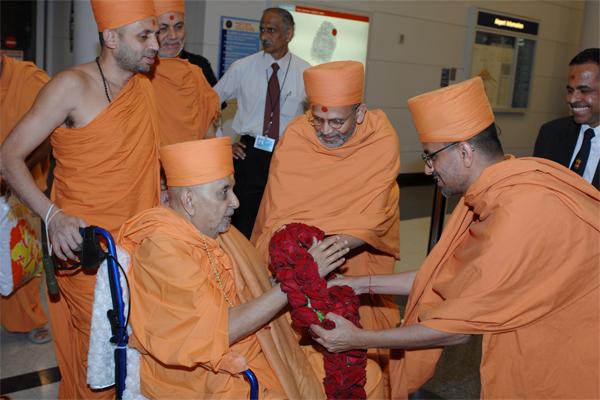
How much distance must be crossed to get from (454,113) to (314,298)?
85cm

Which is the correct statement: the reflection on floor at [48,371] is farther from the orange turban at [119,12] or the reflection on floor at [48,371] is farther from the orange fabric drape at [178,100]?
the orange turban at [119,12]

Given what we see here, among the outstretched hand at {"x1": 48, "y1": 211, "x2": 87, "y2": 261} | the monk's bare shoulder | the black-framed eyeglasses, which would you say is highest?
the monk's bare shoulder

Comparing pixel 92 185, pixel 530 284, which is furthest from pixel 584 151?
pixel 92 185

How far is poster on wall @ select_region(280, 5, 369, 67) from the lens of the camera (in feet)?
27.2

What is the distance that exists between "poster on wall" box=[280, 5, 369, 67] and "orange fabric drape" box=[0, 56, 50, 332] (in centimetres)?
479

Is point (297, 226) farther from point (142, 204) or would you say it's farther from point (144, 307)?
point (142, 204)

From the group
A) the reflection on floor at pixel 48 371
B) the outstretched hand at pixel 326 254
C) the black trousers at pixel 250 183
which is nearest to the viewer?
the outstretched hand at pixel 326 254

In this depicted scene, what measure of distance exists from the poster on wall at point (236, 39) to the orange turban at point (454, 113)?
18.0 feet

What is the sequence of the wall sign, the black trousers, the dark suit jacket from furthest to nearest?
the wall sign, the black trousers, the dark suit jacket

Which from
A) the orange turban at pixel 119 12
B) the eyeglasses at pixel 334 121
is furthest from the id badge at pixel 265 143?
the orange turban at pixel 119 12

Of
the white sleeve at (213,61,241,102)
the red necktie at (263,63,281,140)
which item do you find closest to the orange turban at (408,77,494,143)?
the red necktie at (263,63,281,140)

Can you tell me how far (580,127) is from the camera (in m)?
3.93

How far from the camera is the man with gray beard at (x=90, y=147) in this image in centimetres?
279

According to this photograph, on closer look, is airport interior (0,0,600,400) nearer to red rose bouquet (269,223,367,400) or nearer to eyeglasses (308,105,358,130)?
red rose bouquet (269,223,367,400)
